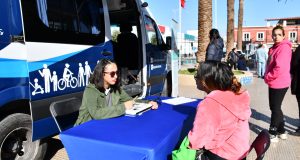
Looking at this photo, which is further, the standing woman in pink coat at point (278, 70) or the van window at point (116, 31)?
the van window at point (116, 31)

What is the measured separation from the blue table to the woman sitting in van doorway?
3.7 inches

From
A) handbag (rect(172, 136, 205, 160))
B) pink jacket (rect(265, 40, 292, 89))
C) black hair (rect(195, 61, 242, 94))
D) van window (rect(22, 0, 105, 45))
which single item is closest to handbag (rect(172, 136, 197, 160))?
handbag (rect(172, 136, 205, 160))

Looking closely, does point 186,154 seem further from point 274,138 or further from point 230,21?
point 230,21

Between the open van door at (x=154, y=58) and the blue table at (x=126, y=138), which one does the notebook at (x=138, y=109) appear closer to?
the blue table at (x=126, y=138)

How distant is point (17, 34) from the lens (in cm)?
332

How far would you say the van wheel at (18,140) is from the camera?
3365 mm

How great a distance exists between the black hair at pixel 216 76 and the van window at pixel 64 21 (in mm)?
1992

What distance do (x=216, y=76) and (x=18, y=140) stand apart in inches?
94.8

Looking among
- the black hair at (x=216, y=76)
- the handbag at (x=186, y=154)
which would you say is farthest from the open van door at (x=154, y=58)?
the handbag at (x=186, y=154)

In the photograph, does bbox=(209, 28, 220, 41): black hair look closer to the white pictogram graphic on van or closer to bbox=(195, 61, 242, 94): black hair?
the white pictogram graphic on van

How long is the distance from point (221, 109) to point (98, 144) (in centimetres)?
86

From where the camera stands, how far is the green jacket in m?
2.87

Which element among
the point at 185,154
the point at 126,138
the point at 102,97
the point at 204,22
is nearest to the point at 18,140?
the point at 102,97

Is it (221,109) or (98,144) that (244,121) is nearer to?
(221,109)
